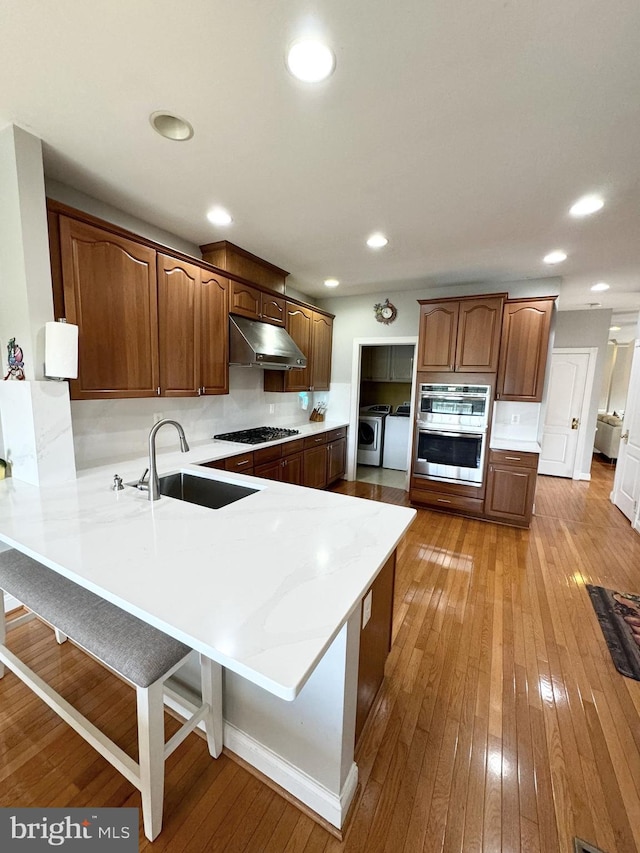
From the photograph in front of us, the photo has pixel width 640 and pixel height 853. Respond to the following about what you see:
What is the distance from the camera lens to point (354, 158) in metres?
1.79

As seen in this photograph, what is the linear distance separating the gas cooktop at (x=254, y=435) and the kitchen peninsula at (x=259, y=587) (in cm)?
162

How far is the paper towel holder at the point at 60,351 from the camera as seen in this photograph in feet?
5.69

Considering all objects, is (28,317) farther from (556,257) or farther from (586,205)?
(556,257)

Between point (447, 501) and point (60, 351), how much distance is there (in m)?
3.77

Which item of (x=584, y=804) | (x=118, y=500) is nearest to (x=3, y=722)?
(x=118, y=500)

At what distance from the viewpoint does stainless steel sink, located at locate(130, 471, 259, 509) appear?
2.06 metres

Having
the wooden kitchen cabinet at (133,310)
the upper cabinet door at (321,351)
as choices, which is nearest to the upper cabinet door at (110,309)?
the wooden kitchen cabinet at (133,310)

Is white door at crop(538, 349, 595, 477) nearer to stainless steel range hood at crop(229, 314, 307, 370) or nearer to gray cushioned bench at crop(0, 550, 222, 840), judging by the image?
stainless steel range hood at crop(229, 314, 307, 370)

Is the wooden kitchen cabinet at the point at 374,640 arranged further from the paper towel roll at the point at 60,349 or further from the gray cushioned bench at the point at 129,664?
the paper towel roll at the point at 60,349

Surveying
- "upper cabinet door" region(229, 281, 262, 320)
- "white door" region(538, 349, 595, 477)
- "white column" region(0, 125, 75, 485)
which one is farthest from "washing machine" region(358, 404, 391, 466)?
"white column" region(0, 125, 75, 485)

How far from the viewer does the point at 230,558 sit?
43.7 inches

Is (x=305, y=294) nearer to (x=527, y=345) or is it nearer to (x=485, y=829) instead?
(x=527, y=345)

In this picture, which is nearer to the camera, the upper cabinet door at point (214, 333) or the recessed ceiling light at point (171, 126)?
the recessed ceiling light at point (171, 126)

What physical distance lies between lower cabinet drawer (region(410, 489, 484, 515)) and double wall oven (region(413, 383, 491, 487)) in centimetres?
18
